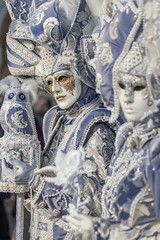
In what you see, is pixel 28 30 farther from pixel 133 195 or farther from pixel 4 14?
pixel 133 195

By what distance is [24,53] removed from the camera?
2984mm

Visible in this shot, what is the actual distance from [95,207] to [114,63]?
72 centimetres

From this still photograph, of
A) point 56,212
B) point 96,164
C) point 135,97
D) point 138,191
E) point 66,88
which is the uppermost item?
point 135,97

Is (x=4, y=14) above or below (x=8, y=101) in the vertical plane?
above

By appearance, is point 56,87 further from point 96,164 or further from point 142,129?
point 142,129

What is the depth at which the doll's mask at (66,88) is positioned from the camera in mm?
2787

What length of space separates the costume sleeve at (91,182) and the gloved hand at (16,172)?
0.26 ft

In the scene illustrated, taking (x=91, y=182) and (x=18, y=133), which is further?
(x=18, y=133)

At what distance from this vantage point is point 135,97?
1.98 metres

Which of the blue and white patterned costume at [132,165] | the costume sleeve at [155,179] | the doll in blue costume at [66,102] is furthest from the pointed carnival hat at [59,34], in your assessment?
the costume sleeve at [155,179]

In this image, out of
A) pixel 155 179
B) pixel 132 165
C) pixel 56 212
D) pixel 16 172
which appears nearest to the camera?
pixel 155 179

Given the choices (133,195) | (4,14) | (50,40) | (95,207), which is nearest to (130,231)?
(133,195)

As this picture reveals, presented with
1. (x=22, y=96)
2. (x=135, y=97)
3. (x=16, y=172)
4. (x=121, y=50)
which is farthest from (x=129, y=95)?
(x=22, y=96)

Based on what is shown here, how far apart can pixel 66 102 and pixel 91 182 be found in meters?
0.42
